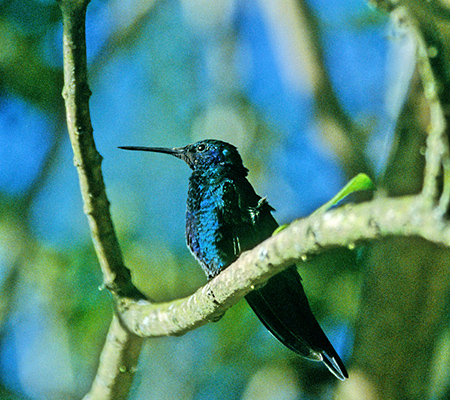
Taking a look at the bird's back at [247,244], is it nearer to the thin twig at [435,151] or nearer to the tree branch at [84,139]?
the tree branch at [84,139]

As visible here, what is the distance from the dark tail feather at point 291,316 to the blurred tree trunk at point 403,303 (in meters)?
0.68

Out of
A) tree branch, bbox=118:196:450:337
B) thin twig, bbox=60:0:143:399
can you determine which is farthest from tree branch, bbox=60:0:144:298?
tree branch, bbox=118:196:450:337

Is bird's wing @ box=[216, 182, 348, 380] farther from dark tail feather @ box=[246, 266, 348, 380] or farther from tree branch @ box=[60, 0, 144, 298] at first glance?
tree branch @ box=[60, 0, 144, 298]

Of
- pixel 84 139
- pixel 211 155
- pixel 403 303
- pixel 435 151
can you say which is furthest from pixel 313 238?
pixel 211 155

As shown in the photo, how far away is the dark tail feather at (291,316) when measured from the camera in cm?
311

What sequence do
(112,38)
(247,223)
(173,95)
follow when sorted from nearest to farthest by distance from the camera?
(247,223) → (112,38) → (173,95)

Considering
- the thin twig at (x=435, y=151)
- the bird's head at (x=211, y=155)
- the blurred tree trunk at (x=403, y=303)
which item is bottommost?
the blurred tree trunk at (x=403, y=303)

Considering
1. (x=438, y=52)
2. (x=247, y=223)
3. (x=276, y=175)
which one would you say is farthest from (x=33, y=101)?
(x=438, y=52)

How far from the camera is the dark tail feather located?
311 centimetres

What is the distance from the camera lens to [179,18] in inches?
309

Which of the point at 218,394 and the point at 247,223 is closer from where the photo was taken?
the point at 247,223

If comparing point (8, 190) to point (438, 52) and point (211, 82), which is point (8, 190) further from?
point (438, 52)

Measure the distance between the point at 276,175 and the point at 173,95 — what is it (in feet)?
7.22

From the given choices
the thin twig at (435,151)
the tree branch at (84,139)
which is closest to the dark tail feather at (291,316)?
the tree branch at (84,139)
